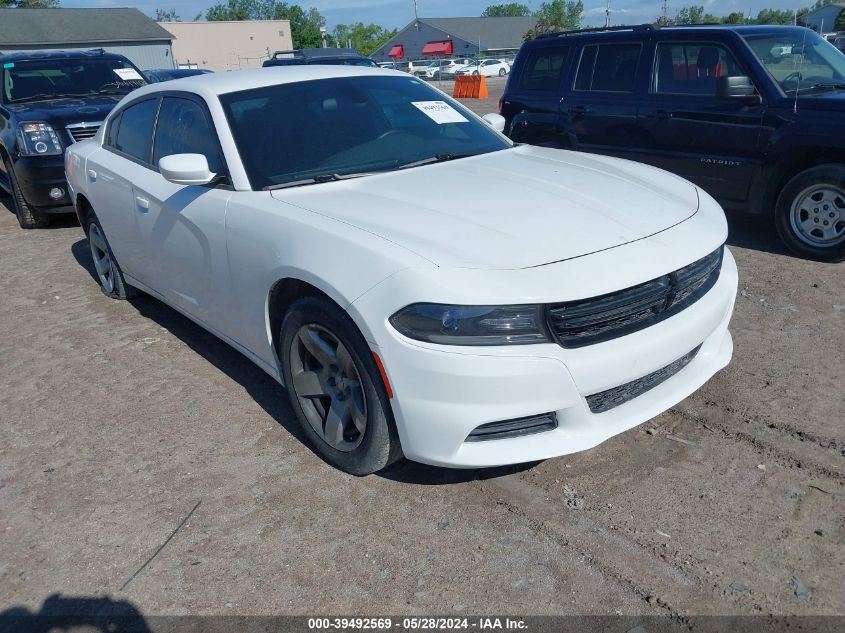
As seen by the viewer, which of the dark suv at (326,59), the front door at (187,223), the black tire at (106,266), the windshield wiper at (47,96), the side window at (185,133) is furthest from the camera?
the dark suv at (326,59)

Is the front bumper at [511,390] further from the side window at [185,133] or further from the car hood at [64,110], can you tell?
the car hood at [64,110]

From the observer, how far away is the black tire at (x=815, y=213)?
5.54 m

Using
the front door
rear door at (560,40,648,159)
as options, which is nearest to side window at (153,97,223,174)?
the front door

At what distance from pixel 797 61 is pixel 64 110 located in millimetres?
7341

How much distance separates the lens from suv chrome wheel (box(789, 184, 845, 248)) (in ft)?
18.3

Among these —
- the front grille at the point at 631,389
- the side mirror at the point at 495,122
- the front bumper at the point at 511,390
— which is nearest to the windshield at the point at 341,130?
the side mirror at the point at 495,122

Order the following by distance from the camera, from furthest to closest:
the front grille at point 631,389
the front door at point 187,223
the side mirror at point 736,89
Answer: the side mirror at point 736,89 < the front door at point 187,223 < the front grille at point 631,389

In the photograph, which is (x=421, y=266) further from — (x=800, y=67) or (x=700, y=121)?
(x=800, y=67)

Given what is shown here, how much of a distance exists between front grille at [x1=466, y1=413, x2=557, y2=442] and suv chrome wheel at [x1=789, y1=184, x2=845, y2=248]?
13.5 feet

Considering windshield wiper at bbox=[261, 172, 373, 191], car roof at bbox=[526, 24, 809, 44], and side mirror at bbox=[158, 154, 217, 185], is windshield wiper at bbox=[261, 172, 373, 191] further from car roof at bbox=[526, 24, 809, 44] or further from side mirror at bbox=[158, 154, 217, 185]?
car roof at bbox=[526, 24, 809, 44]

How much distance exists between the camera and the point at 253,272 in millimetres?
3260

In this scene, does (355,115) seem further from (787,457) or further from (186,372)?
(787,457)

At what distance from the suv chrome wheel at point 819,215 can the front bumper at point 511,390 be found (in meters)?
3.57

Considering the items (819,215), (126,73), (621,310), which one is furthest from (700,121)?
(126,73)
